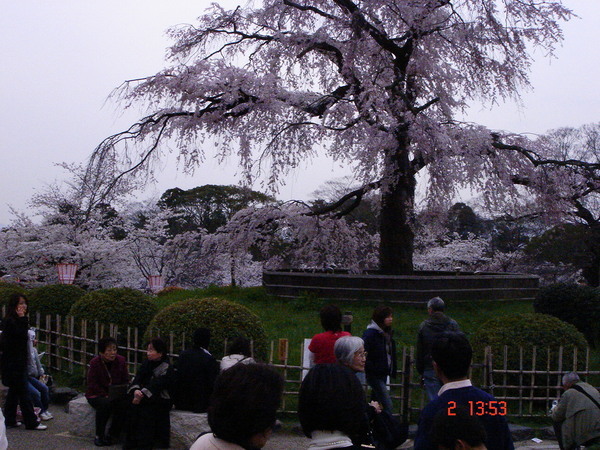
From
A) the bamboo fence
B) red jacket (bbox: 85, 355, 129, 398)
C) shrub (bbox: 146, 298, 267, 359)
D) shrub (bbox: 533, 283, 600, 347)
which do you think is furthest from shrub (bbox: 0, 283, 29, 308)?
shrub (bbox: 533, 283, 600, 347)

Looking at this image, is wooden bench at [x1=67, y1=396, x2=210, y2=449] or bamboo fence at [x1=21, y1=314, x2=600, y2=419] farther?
bamboo fence at [x1=21, y1=314, x2=600, y2=419]

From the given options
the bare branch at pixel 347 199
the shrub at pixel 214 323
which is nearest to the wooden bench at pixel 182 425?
the shrub at pixel 214 323

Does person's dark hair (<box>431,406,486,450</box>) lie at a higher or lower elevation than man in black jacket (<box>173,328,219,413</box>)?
higher

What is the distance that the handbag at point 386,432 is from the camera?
343cm

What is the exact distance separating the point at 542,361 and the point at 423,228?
8.55m

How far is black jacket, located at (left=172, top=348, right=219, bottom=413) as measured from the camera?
664 centimetres

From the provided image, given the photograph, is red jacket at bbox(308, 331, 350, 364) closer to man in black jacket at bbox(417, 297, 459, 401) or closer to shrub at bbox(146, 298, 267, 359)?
man in black jacket at bbox(417, 297, 459, 401)

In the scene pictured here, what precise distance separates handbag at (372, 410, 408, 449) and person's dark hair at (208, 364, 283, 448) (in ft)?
3.65

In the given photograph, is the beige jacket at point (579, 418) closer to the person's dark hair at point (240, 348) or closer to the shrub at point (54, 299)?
the person's dark hair at point (240, 348)

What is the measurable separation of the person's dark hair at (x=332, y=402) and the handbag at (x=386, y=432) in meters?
0.51

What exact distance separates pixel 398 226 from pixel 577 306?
5043 mm

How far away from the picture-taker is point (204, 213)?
134 feet

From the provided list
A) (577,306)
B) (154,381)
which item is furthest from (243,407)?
(577,306)

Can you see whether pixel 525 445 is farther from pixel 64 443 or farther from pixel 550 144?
pixel 550 144
